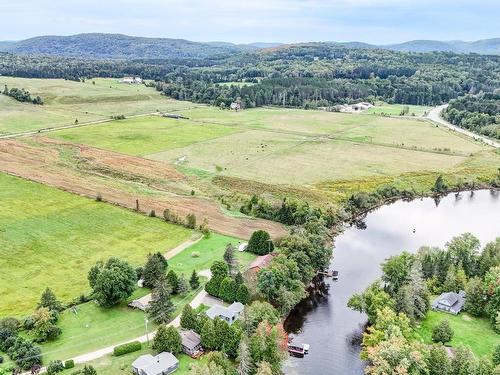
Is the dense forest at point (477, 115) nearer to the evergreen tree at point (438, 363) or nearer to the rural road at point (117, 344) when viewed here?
the evergreen tree at point (438, 363)

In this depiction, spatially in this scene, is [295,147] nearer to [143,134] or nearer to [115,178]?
[143,134]

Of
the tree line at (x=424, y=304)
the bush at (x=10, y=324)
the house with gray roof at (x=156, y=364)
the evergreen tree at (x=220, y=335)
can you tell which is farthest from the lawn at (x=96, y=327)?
the tree line at (x=424, y=304)

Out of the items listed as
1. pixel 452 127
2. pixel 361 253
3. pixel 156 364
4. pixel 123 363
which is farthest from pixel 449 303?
pixel 452 127

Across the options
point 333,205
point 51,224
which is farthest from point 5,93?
point 333,205

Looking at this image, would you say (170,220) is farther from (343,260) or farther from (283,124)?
(283,124)

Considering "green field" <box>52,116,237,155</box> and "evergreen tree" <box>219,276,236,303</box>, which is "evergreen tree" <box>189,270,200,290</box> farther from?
"green field" <box>52,116,237,155</box>
